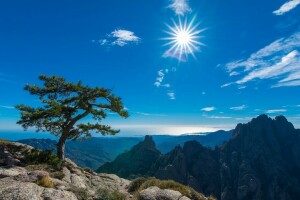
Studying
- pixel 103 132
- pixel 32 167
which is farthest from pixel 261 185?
pixel 32 167

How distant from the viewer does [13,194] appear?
513 inches

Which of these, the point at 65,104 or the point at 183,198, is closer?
the point at 183,198

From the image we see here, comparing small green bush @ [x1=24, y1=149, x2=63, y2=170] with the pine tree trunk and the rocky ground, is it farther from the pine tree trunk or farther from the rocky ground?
the pine tree trunk


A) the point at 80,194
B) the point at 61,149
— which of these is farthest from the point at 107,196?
the point at 61,149

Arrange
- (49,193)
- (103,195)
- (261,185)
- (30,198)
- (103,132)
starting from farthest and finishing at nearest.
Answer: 1. (261,185)
2. (103,132)
3. (103,195)
4. (49,193)
5. (30,198)

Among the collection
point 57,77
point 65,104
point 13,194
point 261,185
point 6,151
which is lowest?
point 261,185

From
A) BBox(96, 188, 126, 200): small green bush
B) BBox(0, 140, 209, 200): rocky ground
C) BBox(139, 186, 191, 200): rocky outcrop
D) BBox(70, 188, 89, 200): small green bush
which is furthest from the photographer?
BBox(139, 186, 191, 200): rocky outcrop

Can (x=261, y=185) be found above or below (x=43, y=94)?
below

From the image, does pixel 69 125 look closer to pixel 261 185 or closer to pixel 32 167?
pixel 32 167

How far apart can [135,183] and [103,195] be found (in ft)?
26.6

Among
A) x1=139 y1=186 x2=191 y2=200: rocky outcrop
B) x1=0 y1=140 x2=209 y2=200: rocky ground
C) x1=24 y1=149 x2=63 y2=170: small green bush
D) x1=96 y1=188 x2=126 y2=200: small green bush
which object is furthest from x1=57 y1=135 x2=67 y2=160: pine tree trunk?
x1=96 y1=188 x2=126 y2=200: small green bush

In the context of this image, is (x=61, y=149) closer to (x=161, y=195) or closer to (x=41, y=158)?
(x=41, y=158)

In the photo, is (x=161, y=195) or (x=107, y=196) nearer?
(x=107, y=196)

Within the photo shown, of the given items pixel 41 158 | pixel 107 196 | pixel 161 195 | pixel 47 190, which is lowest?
pixel 161 195
